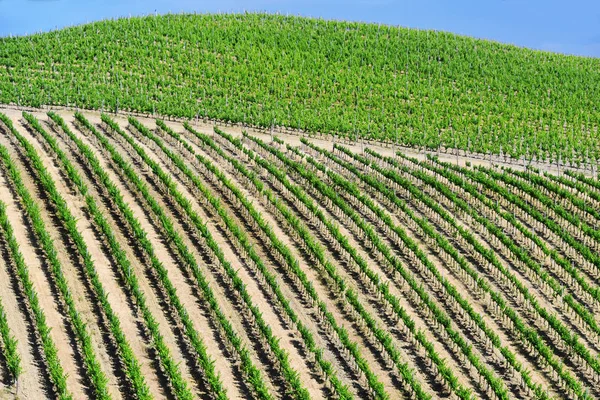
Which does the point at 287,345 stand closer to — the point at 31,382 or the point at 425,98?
the point at 31,382

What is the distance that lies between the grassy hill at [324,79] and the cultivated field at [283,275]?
14.1 meters

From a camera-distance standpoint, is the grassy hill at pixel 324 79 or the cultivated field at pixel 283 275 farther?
the grassy hill at pixel 324 79

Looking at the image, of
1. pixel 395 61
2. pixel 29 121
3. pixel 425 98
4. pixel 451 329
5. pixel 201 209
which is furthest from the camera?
pixel 395 61

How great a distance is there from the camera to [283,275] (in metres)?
35.8

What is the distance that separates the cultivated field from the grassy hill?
14.1 meters

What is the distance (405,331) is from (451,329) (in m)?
1.83

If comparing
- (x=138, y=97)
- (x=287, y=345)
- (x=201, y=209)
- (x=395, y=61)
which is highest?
(x=395, y=61)

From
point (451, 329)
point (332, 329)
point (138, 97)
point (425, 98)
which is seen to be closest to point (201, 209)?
point (332, 329)

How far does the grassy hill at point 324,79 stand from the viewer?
64.8m

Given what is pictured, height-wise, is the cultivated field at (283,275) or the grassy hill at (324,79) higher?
the grassy hill at (324,79)

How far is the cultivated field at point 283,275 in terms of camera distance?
28.5 metres

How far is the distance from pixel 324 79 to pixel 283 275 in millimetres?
48622

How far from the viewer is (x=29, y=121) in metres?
52.6

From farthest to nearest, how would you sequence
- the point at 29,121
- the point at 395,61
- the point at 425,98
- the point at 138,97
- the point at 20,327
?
the point at 395,61 → the point at 425,98 → the point at 138,97 → the point at 29,121 → the point at 20,327
